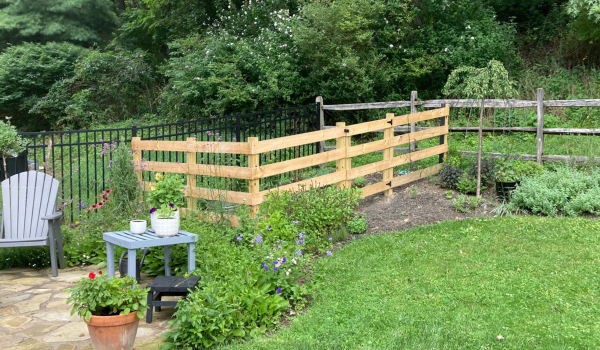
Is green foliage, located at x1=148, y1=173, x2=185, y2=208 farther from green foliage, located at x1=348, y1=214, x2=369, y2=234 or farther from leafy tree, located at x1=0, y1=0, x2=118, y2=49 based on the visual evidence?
leafy tree, located at x1=0, y1=0, x2=118, y2=49

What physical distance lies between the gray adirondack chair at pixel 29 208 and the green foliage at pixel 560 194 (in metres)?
5.42

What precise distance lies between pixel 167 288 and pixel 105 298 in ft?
2.22

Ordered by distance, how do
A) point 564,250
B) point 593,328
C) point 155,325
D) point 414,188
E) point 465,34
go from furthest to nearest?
point 465,34 → point 414,188 → point 564,250 → point 155,325 → point 593,328

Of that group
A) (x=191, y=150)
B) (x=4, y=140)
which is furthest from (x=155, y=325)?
(x=4, y=140)

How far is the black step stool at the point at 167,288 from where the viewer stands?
4.05 m

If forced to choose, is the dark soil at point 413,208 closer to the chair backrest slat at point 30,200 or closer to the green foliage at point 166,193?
the green foliage at point 166,193

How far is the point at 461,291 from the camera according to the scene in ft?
14.2

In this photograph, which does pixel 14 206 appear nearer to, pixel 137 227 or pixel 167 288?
pixel 137 227

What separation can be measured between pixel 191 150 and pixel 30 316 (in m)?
2.54

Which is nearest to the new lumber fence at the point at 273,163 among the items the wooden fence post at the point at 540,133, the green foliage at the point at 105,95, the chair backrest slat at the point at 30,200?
the chair backrest slat at the point at 30,200

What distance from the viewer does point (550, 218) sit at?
19.9 feet

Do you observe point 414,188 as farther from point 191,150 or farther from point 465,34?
point 465,34

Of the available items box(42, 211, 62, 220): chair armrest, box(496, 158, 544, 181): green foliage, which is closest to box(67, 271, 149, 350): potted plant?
box(42, 211, 62, 220): chair armrest

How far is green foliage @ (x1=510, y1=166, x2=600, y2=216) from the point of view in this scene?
242 inches
